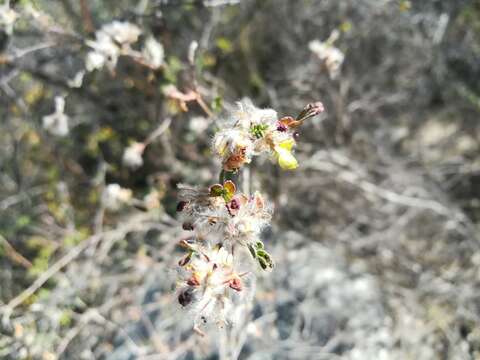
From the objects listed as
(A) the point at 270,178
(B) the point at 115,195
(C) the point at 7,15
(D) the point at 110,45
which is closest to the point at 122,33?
(D) the point at 110,45

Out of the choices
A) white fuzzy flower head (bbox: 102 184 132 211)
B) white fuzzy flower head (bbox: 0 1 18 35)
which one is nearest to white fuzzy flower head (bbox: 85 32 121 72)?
white fuzzy flower head (bbox: 0 1 18 35)

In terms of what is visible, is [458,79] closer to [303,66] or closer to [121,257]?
[303,66]

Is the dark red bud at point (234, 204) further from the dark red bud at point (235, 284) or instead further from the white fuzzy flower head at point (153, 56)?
the white fuzzy flower head at point (153, 56)

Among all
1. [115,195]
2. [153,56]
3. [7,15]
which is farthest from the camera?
[115,195]

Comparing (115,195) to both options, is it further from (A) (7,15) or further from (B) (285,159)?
(B) (285,159)

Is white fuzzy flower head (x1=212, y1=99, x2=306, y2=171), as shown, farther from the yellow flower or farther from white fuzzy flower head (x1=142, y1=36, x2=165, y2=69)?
white fuzzy flower head (x1=142, y1=36, x2=165, y2=69)

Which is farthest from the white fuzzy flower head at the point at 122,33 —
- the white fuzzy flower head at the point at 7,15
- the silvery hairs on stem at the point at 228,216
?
the silvery hairs on stem at the point at 228,216
